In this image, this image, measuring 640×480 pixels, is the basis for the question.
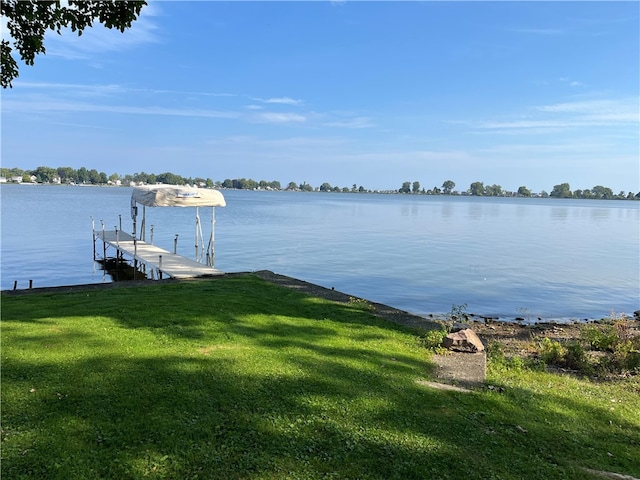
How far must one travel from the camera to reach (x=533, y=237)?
1704 inches

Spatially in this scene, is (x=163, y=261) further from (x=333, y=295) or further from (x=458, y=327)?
(x=458, y=327)

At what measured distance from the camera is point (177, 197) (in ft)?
64.3

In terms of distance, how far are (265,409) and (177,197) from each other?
16.3m

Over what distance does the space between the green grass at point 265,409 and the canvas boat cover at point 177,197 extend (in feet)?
38.4

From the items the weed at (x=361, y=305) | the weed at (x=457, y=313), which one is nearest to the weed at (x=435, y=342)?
the weed at (x=457, y=313)

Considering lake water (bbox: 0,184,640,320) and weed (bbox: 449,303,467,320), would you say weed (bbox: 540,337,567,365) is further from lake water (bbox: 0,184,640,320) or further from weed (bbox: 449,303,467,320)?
lake water (bbox: 0,184,640,320)

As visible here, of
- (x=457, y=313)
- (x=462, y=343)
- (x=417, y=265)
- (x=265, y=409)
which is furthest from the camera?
(x=417, y=265)

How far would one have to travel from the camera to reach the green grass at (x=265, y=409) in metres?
3.73

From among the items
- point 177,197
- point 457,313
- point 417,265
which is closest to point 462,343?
point 457,313

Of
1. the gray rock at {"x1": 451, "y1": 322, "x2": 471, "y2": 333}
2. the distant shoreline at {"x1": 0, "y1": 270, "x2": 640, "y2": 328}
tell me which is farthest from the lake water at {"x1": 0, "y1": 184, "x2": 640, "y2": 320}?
the gray rock at {"x1": 451, "y1": 322, "x2": 471, "y2": 333}

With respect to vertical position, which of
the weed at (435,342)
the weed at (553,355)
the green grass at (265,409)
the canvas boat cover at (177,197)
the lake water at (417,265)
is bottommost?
the lake water at (417,265)

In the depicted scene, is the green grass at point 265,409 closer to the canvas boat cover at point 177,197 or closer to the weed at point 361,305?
the weed at point 361,305

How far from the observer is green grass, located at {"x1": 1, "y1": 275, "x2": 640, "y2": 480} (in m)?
3.73

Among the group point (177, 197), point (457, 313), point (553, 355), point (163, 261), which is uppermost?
point (177, 197)
